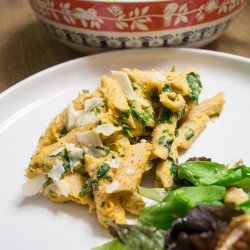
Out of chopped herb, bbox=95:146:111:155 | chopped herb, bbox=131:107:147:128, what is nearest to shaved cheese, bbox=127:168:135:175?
chopped herb, bbox=95:146:111:155

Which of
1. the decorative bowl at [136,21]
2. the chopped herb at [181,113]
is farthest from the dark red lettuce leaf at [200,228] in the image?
the decorative bowl at [136,21]

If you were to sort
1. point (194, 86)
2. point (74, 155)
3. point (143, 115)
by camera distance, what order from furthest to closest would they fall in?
1. point (194, 86)
2. point (143, 115)
3. point (74, 155)

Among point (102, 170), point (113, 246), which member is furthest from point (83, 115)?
point (113, 246)

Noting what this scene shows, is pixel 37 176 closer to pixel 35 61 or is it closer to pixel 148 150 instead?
pixel 148 150

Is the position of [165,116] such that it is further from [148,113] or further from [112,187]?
[112,187]

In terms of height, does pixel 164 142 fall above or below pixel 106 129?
below

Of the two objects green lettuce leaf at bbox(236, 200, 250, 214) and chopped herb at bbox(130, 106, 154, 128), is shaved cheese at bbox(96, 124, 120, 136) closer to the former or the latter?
chopped herb at bbox(130, 106, 154, 128)

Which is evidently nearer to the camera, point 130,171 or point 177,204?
point 177,204
